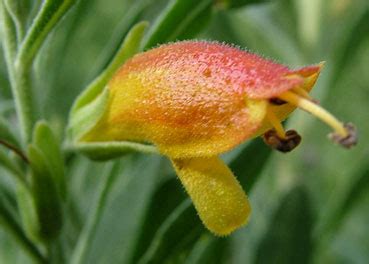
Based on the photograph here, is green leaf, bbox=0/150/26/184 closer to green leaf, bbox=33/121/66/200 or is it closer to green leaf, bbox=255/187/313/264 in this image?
green leaf, bbox=33/121/66/200

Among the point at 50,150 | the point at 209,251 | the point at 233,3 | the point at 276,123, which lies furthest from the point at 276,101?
the point at 209,251

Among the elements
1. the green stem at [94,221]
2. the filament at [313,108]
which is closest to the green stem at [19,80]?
the green stem at [94,221]

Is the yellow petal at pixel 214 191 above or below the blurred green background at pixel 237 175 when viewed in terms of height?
above

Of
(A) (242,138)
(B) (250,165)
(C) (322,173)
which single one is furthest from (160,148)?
(C) (322,173)

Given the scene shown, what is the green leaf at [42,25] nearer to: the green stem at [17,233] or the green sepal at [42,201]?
the green sepal at [42,201]

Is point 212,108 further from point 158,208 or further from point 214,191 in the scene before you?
point 158,208

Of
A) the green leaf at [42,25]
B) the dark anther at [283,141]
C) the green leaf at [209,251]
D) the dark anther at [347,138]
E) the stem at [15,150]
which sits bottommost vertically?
the green leaf at [209,251]
